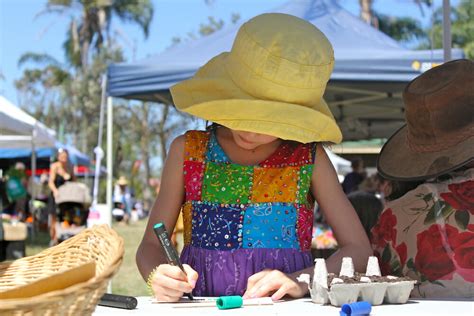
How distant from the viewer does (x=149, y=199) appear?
120 ft

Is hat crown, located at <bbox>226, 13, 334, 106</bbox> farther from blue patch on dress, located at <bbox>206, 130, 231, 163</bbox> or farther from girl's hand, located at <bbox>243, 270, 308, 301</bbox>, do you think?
girl's hand, located at <bbox>243, 270, 308, 301</bbox>

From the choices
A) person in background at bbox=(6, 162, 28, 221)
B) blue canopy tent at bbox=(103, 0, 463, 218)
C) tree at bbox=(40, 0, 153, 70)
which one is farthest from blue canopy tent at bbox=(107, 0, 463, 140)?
tree at bbox=(40, 0, 153, 70)

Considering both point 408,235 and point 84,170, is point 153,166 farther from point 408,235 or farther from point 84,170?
point 408,235

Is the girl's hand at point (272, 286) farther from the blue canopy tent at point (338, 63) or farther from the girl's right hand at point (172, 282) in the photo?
the blue canopy tent at point (338, 63)

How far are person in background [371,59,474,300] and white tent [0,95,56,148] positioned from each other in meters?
7.64

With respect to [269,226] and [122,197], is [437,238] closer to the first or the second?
[269,226]

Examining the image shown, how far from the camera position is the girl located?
5.08 ft

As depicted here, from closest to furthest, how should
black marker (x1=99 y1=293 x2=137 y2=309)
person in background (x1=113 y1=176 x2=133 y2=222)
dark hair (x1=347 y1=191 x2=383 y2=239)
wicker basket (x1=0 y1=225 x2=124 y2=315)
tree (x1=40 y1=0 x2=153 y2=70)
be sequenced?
wicker basket (x1=0 y1=225 x2=124 y2=315)
black marker (x1=99 y1=293 x2=137 y2=309)
dark hair (x1=347 y1=191 x2=383 y2=239)
person in background (x1=113 y1=176 x2=133 y2=222)
tree (x1=40 y1=0 x2=153 y2=70)

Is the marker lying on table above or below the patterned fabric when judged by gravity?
below

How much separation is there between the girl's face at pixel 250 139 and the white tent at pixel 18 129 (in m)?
7.55

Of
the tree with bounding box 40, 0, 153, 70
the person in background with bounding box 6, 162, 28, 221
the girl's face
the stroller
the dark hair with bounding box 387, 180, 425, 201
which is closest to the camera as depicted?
the girl's face

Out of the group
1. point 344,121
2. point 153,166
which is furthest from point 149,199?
point 344,121

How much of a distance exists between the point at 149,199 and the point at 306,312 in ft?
117

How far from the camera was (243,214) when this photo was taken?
5.74 feet
